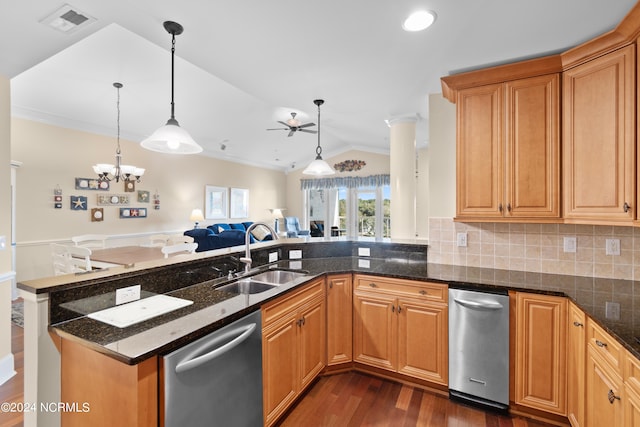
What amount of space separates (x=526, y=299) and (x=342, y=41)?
2.09 meters

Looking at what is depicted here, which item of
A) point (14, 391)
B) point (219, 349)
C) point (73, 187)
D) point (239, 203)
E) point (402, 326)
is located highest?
point (73, 187)

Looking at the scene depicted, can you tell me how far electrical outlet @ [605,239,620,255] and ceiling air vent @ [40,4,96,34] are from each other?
3846 mm

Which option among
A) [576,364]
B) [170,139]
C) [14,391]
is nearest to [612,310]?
[576,364]

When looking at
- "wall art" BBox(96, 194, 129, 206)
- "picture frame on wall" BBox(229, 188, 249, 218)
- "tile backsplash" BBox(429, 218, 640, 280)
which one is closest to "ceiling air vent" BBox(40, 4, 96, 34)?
"tile backsplash" BBox(429, 218, 640, 280)

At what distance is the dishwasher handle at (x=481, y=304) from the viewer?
1.91 metres

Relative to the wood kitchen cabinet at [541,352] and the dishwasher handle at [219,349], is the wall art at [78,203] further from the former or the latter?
the wood kitchen cabinet at [541,352]

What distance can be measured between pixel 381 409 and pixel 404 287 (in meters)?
0.85

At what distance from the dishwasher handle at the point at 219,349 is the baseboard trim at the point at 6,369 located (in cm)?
244

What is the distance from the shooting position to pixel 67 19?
1820 mm

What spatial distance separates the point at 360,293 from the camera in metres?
2.37

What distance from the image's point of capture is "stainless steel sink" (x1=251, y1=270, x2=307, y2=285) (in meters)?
2.32

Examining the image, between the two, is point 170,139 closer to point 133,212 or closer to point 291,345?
point 291,345

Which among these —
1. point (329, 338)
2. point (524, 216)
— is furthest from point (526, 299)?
point (329, 338)

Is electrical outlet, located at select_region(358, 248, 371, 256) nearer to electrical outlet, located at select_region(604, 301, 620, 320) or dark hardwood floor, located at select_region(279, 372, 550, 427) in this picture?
dark hardwood floor, located at select_region(279, 372, 550, 427)
